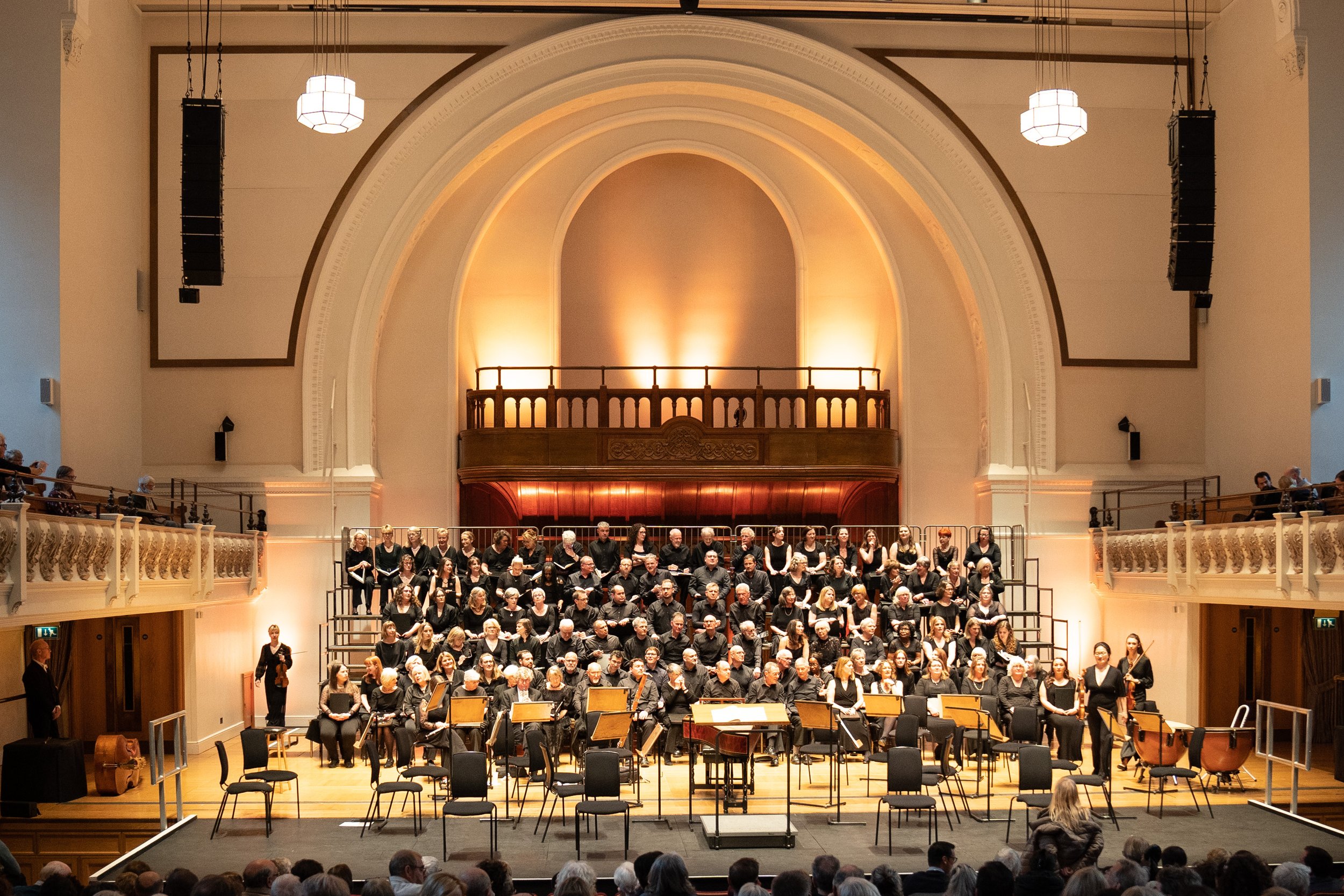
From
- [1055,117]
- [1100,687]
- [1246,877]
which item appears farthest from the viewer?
[1055,117]

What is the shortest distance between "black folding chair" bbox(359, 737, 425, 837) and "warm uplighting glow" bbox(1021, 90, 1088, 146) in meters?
8.54

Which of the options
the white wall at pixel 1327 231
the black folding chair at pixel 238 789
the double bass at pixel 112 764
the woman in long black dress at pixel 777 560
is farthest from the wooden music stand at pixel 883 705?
the double bass at pixel 112 764

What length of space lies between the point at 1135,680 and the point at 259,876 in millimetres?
9189

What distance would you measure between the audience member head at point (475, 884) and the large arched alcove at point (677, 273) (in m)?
13.6

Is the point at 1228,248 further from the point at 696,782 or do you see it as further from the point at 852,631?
the point at 696,782

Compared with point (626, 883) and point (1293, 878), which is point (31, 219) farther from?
point (1293, 878)

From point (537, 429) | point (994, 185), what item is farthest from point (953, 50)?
point (537, 429)

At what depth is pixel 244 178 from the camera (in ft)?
55.6

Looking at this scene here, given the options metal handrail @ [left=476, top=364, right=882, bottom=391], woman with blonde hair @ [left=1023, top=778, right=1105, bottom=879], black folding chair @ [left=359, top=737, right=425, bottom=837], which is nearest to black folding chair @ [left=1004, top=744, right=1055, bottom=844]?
woman with blonde hair @ [left=1023, top=778, right=1105, bottom=879]

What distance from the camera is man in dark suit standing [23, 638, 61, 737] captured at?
12.1 m

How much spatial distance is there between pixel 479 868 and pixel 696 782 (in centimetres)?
648

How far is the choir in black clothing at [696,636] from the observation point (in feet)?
41.3

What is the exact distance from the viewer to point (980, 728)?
1141cm

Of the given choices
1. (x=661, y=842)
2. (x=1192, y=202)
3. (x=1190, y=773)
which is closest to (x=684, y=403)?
(x=1192, y=202)
